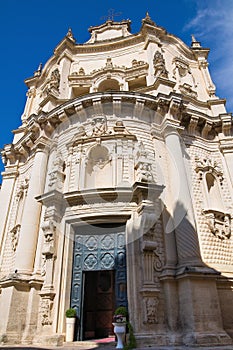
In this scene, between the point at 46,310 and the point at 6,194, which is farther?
the point at 6,194

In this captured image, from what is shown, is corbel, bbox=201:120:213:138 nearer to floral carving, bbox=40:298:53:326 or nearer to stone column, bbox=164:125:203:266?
stone column, bbox=164:125:203:266

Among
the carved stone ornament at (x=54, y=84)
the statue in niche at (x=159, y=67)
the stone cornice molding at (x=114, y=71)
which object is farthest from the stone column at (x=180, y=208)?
the carved stone ornament at (x=54, y=84)

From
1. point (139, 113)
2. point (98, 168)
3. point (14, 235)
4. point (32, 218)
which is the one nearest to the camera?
point (32, 218)

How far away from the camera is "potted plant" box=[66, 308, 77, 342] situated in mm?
9289

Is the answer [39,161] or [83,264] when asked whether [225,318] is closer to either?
[83,264]

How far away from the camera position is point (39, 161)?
44.8 feet

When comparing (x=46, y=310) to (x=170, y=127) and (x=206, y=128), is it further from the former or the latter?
(x=206, y=128)

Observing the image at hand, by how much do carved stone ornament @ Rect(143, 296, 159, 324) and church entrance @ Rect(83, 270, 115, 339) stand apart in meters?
4.41

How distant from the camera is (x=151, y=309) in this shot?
29.2 feet

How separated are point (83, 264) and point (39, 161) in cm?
564

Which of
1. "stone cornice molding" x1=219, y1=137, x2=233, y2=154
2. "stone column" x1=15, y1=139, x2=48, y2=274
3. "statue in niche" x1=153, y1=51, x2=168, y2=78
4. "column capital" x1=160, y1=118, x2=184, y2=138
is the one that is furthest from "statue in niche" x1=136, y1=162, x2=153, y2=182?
"statue in niche" x1=153, y1=51, x2=168, y2=78

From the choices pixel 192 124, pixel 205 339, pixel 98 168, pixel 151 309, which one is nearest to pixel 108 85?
pixel 192 124

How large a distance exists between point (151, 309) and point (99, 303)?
5775mm

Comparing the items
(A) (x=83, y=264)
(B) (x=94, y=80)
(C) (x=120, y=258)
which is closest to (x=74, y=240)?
(A) (x=83, y=264)
